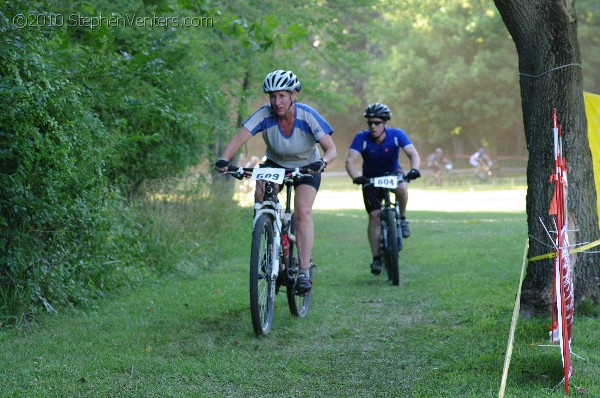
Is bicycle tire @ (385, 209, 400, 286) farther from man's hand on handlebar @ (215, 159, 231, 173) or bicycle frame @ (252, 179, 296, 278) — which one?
man's hand on handlebar @ (215, 159, 231, 173)

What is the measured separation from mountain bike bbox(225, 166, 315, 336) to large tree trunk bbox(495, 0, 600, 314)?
1877mm

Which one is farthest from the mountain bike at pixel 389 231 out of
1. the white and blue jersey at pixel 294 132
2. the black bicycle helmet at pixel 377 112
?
the white and blue jersey at pixel 294 132

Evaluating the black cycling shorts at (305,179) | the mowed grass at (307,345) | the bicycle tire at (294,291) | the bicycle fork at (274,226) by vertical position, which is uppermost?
the black cycling shorts at (305,179)

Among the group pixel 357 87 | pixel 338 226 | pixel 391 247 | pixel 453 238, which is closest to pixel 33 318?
pixel 391 247

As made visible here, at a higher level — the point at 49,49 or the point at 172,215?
the point at 49,49

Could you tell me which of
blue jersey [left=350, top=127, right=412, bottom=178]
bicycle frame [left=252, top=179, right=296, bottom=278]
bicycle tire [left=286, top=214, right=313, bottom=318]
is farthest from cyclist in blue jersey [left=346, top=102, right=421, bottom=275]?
bicycle frame [left=252, top=179, right=296, bottom=278]

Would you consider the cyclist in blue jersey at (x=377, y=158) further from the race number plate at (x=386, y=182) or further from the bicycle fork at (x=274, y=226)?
the bicycle fork at (x=274, y=226)

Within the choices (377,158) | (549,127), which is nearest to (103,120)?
(377,158)

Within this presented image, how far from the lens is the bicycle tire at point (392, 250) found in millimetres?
10758

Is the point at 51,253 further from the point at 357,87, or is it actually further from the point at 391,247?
the point at 357,87

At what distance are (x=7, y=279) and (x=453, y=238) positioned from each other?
10235mm

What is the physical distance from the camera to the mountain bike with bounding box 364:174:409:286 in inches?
425

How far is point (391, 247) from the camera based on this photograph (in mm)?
10789

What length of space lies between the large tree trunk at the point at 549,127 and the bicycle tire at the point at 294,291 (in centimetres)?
190
